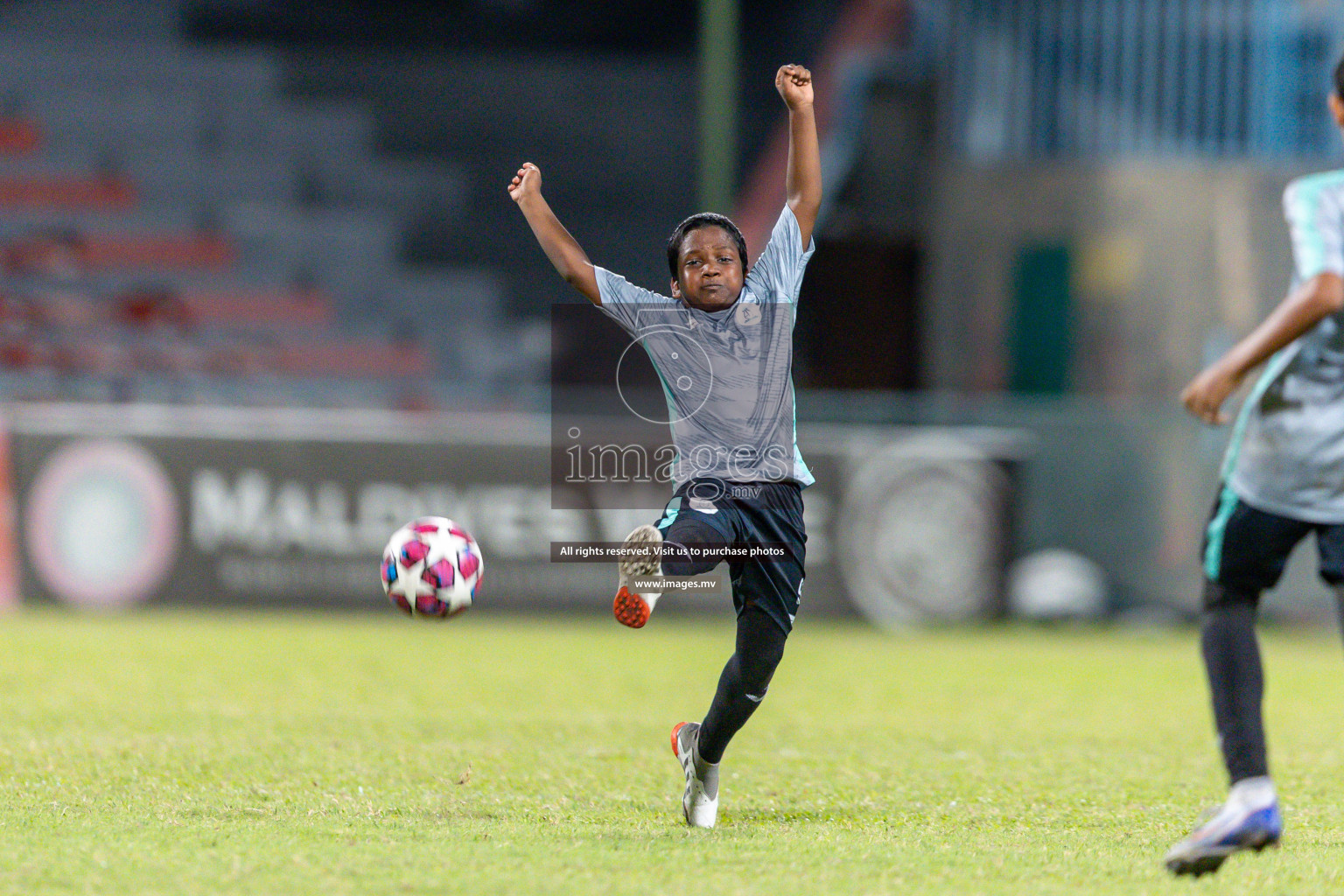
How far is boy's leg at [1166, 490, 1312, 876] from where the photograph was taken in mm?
3990

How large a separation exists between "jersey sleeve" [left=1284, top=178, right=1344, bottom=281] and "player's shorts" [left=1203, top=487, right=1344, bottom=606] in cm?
58

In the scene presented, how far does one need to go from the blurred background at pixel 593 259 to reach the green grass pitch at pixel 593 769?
147 centimetres

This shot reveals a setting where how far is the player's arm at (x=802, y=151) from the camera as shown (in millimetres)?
5066

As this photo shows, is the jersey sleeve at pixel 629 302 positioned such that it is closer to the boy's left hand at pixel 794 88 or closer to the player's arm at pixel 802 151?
the player's arm at pixel 802 151

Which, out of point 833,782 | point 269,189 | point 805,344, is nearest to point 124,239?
point 269,189

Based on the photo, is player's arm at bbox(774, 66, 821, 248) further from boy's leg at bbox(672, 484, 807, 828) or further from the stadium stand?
the stadium stand

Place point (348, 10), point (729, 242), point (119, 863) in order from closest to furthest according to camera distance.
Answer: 1. point (119, 863)
2. point (729, 242)
3. point (348, 10)

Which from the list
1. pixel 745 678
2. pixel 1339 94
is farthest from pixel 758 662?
pixel 1339 94

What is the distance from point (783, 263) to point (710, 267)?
26 centimetres

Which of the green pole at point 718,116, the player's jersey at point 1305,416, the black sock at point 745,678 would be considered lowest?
Result: the black sock at point 745,678

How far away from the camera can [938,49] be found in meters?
17.8

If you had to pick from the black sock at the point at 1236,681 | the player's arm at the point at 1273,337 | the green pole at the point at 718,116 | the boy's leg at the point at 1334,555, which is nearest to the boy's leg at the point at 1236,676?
the black sock at the point at 1236,681

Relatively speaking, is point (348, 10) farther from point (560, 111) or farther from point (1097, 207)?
point (1097, 207)

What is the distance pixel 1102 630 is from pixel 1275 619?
1.31m
